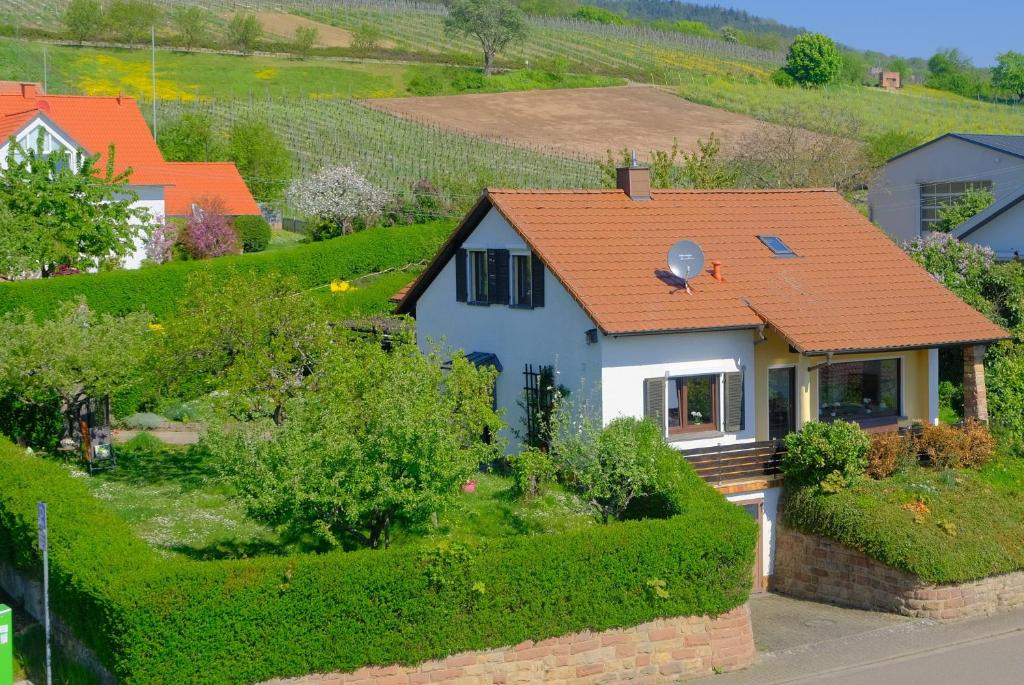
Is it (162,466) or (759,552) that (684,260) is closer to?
(759,552)

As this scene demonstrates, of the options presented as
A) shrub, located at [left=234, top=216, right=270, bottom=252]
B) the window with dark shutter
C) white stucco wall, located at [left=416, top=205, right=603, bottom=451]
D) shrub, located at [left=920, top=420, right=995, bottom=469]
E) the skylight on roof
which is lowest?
shrub, located at [left=920, top=420, right=995, bottom=469]

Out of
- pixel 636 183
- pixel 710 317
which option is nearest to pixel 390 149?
pixel 636 183

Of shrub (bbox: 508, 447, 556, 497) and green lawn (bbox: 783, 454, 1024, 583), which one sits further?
shrub (bbox: 508, 447, 556, 497)

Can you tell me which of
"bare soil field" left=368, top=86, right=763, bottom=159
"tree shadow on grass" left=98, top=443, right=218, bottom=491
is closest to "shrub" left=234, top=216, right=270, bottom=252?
"tree shadow on grass" left=98, top=443, right=218, bottom=491

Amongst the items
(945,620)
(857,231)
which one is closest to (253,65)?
(857,231)

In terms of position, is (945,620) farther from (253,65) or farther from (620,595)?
(253,65)

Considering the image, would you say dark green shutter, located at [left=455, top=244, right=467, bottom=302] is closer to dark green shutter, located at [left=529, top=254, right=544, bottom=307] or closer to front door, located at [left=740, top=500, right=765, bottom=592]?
dark green shutter, located at [left=529, top=254, right=544, bottom=307]

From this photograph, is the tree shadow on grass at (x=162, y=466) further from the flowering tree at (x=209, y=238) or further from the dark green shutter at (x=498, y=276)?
the flowering tree at (x=209, y=238)
